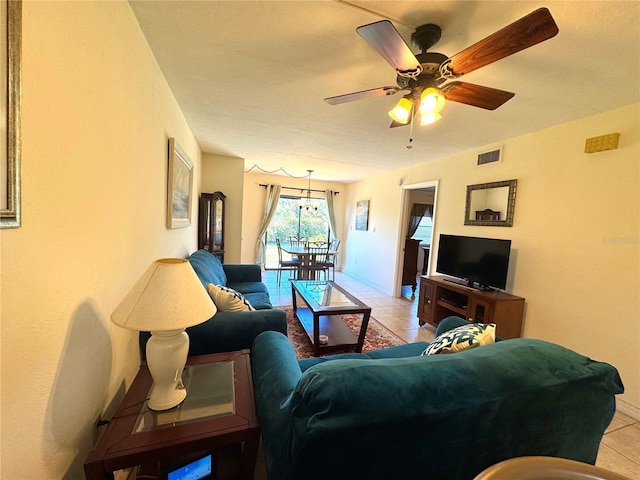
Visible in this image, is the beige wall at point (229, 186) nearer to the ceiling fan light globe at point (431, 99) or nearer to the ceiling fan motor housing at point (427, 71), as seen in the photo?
the ceiling fan motor housing at point (427, 71)

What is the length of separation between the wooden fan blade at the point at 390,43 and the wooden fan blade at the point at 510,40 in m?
0.22

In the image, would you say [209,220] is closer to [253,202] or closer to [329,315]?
[253,202]

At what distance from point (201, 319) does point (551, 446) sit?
4.30ft

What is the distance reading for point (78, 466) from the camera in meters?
0.96

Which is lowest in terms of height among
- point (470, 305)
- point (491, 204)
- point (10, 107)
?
point (470, 305)

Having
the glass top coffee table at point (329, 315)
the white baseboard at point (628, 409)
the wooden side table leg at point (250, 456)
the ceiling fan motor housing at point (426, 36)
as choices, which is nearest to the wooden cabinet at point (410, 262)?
the glass top coffee table at point (329, 315)

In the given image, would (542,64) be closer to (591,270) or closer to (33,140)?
(591,270)

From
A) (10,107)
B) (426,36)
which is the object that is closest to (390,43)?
(426,36)

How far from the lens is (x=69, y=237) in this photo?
86 centimetres

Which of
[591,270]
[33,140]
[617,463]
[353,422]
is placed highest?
[33,140]

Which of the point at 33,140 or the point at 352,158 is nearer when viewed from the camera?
the point at 33,140

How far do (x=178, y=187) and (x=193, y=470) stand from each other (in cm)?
208

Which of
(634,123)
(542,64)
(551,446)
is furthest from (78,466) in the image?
(634,123)

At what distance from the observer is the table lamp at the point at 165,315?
0.93 meters
